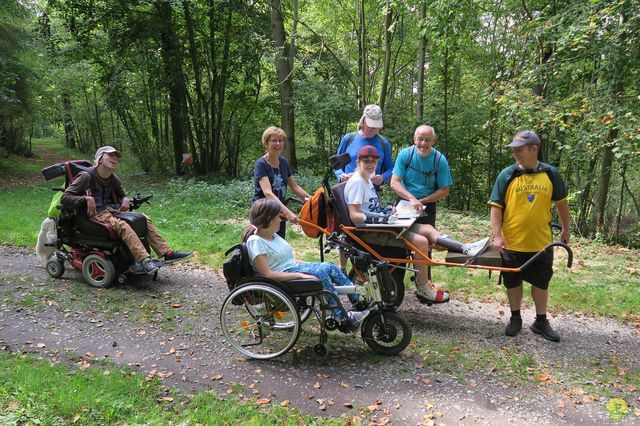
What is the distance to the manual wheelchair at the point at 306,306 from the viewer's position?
369 cm

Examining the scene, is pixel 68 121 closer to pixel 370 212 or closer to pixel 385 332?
pixel 370 212

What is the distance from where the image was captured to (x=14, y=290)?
5.31m

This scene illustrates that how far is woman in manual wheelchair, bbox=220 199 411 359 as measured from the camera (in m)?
3.69

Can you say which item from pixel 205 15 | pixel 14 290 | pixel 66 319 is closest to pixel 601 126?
pixel 66 319

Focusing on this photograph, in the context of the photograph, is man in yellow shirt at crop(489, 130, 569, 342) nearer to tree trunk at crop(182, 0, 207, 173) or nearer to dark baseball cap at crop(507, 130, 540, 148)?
dark baseball cap at crop(507, 130, 540, 148)

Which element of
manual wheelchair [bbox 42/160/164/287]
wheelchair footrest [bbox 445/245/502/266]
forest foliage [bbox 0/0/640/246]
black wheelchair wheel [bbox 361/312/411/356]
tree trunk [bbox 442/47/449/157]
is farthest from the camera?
tree trunk [bbox 442/47/449/157]

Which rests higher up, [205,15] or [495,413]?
[205,15]

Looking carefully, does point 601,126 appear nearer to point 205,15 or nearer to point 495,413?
point 495,413

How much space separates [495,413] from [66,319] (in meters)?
4.15

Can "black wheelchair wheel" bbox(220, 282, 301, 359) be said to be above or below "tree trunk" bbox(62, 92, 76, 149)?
below

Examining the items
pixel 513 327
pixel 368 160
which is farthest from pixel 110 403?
pixel 513 327

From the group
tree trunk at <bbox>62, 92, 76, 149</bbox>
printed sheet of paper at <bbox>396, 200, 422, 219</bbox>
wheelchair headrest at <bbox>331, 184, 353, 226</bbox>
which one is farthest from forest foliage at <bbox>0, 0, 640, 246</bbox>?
tree trunk at <bbox>62, 92, 76, 149</bbox>

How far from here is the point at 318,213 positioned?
15.1 ft

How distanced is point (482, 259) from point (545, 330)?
1105 mm
